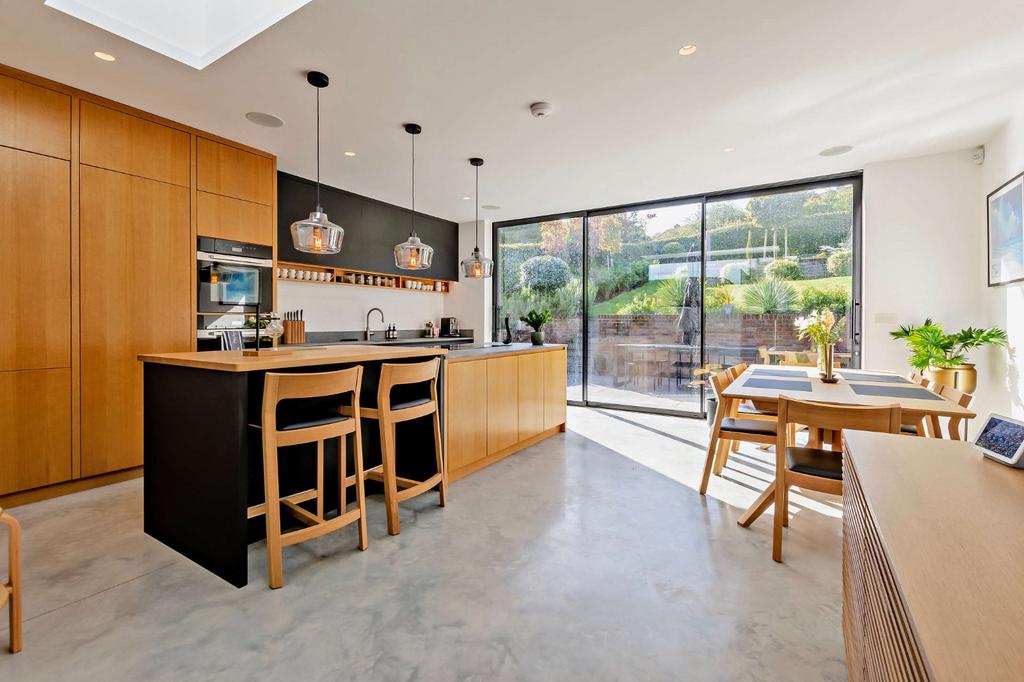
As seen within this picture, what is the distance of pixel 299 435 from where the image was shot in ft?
6.81

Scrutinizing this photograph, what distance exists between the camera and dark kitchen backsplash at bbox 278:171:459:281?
15.5ft

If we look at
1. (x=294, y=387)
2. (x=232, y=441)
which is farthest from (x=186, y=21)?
(x=232, y=441)

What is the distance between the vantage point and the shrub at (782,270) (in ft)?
16.0

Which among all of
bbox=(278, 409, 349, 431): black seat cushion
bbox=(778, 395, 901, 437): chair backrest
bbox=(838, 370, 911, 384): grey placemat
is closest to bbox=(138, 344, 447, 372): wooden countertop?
bbox=(278, 409, 349, 431): black seat cushion

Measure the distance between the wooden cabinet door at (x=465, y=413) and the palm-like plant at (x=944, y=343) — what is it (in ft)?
11.8

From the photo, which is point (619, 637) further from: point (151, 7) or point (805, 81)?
point (151, 7)

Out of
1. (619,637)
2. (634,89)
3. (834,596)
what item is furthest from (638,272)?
(619,637)

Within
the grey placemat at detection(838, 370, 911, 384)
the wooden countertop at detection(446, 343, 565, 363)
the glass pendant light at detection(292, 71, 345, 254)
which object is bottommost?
the grey placemat at detection(838, 370, 911, 384)

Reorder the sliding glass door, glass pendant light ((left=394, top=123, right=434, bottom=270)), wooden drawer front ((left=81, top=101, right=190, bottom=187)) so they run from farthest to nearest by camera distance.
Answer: the sliding glass door
glass pendant light ((left=394, top=123, right=434, bottom=270))
wooden drawer front ((left=81, top=101, right=190, bottom=187))

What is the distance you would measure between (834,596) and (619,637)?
987 millimetres

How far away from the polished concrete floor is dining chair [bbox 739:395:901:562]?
1.09 feet

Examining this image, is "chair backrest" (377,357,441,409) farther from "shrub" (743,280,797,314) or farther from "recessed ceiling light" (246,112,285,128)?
"shrub" (743,280,797,314)

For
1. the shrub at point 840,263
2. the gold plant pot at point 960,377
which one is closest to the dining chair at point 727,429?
the gold plant pot at point 960,377

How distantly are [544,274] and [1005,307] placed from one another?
4559mm
